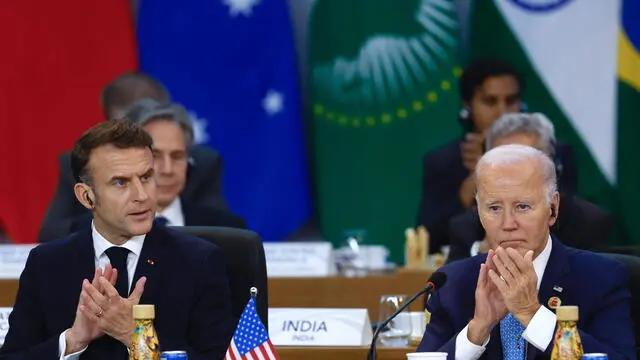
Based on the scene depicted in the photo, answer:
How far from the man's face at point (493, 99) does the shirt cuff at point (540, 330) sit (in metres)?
3.47

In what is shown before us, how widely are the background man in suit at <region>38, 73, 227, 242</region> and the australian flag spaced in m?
0.89

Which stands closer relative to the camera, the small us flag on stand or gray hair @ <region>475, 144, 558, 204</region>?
the small us flag on stand

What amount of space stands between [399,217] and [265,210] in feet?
2.49

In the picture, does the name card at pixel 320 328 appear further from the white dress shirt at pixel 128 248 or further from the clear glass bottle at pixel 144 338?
the clear glass bottle at pixel 144 338

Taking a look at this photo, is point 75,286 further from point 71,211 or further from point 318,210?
point 318,210

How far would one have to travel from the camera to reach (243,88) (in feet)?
27.2

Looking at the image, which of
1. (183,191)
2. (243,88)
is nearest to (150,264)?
(183,191)

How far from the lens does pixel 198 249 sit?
4340 millimetres

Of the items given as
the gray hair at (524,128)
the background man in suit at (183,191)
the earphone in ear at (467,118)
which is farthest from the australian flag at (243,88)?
the gray hair at (524,128)

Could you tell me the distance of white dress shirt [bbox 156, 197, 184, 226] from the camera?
20.0ft

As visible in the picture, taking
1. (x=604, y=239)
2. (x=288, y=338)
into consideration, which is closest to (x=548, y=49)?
(x=604, y=239)

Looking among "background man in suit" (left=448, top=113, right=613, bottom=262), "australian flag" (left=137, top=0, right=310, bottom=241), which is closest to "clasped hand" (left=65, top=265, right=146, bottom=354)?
"background man in suit" (left=448, top=113, right=613, bottom=262)

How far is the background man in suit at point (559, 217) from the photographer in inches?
217

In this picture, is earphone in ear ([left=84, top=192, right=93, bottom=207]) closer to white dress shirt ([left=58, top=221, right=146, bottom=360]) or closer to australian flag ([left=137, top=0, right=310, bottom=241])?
white dress shirt ([left=58, top=221, right=146, bottom=360])
